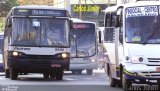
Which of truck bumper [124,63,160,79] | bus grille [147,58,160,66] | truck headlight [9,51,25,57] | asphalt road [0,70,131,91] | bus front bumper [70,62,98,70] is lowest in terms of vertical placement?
asphalt road [0,70,131,91]

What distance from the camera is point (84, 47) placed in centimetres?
3569

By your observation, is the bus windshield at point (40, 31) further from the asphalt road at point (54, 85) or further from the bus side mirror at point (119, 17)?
the bus side mirror at point (119, 17)

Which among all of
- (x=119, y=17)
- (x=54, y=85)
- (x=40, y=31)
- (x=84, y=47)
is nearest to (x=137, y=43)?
(x=119, y=17)

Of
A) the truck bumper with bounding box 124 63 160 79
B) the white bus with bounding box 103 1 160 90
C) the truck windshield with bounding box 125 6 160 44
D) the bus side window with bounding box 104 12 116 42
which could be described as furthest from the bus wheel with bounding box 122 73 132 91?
the bus side window with bounding box 104 12 116 42

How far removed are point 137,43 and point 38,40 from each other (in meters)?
7.80

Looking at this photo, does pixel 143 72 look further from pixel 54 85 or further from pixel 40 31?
pixel 40 31

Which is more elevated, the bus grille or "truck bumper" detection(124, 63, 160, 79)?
the bus grille

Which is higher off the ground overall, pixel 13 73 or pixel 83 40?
pixel 83 40

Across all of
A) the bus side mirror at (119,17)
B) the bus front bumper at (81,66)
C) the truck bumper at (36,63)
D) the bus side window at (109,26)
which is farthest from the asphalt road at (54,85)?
the bus front bumper at (81,66)

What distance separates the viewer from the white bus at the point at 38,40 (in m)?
25.6

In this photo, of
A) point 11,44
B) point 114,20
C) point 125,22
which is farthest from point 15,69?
point 125,22

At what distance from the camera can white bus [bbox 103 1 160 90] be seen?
1856 cm

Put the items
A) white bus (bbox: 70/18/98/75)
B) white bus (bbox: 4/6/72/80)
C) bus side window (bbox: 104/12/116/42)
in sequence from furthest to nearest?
white bus (bbox: 70/18/98/75) < white bus (bbox: 4/6/72/80) < bus side window (bbox: 104/12/116/42)

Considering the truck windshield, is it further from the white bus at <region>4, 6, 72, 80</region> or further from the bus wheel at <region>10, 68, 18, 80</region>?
the bus wheel at <region>10, 68, 18, 80</region>
